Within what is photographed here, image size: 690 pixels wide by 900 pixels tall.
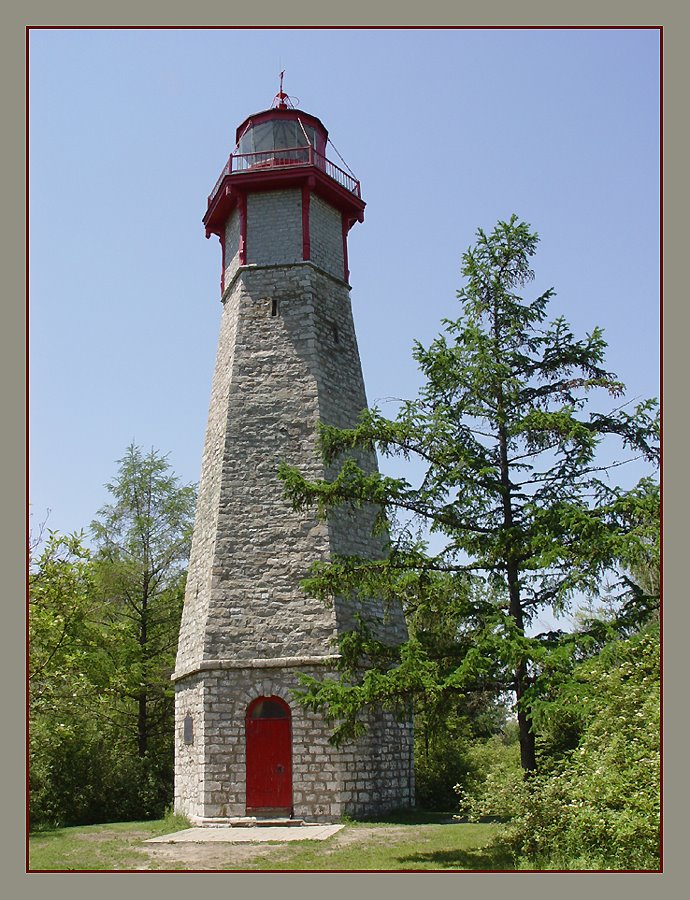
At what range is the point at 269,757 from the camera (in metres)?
15.2

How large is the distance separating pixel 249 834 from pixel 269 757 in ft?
5.48

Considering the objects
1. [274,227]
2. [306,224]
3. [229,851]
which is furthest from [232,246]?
[229,851]

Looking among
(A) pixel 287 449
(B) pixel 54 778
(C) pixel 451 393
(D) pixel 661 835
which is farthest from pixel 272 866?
(B) pixel 54 778

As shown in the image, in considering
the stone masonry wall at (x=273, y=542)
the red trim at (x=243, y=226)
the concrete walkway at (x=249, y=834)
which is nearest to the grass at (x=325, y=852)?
the concrete walkway at (x=249, y=834)

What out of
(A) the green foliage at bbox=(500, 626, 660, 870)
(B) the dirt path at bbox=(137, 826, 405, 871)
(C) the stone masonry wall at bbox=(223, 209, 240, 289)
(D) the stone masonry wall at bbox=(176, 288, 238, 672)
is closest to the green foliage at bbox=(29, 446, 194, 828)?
(D) the stone masonry wall at bbox=(176, 288, 238, 672)

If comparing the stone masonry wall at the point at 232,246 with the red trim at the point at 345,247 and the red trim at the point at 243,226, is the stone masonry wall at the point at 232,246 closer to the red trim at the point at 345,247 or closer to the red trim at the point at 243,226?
the red trim at the point at 243,226

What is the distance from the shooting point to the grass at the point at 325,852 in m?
11.0

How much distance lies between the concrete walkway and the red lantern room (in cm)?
1183

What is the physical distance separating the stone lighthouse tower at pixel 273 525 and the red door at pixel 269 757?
0.07ft

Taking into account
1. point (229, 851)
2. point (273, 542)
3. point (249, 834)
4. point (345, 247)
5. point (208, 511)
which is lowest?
point (249, 834)

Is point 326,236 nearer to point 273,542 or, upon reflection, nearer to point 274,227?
point 274,227

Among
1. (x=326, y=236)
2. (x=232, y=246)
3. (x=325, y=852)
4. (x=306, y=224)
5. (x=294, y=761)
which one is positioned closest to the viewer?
(x=325, y=852)

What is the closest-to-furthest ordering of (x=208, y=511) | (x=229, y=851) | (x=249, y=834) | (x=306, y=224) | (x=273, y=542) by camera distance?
(x=229, y=851) → (x=249, y=834) → (x=273, y=542) → (x=208, y=511) → (x=306, y=224)

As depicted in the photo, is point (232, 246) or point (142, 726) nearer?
point (232, 246)
